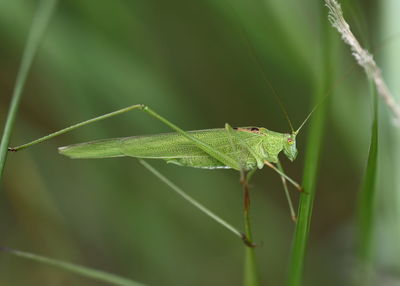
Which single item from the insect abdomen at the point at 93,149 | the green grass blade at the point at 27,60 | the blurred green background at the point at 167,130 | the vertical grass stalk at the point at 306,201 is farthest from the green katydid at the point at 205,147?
the blurred green background at the point at 167,130

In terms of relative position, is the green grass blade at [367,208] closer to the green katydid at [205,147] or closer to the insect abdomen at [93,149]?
the green katydid at [205,147]

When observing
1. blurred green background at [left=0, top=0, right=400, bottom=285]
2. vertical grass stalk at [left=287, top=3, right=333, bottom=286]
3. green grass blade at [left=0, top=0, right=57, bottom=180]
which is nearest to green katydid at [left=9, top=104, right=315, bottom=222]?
green grass blade at [left=0, top=0, right=57, bottom=180]

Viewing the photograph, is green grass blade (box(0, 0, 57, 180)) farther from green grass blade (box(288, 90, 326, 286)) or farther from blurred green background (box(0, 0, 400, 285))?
green grass blade (box(288, 90, 326, 286))

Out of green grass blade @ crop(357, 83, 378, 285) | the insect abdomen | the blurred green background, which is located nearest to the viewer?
green grass blade @ crop(357, 83, 378, 285)

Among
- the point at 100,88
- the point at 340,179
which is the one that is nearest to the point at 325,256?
the point at 340,179

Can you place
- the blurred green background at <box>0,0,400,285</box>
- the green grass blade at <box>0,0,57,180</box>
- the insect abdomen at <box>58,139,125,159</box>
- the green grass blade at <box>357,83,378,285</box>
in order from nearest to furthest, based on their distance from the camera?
the green grass blade at <box>357,83,378,285</box>, the green grass blade at <box>0,0,57,180</box>, the insect abdomen at <box>58,139,125,159</box>, the blurred green background at <box>0,0,400,285</box>

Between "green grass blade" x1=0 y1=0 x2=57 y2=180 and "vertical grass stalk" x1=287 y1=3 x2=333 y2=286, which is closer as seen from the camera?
"vertical grass stalk" x1=287 y1=3 x2=333 y2=286

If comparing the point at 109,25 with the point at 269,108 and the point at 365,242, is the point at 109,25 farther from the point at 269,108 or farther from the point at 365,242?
the point at 365,242
